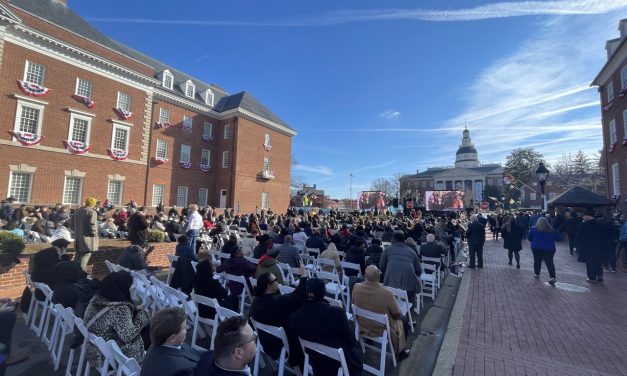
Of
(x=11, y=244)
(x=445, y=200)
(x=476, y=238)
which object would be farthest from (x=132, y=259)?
(x=445, y=200)

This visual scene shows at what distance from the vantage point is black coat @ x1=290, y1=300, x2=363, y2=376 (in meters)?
2.77

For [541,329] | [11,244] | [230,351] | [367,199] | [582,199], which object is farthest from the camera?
[367,199]

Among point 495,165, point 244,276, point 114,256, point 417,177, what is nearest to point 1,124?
point 114,256

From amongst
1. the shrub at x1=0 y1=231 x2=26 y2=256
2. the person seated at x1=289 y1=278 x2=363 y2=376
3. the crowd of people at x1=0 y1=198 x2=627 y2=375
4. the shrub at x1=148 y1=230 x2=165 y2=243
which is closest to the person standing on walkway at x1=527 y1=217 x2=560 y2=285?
the crowd of people at x1=0 y1=198 x2=627 y2=375

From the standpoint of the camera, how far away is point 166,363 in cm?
201

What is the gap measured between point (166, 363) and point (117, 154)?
2232 centimetres

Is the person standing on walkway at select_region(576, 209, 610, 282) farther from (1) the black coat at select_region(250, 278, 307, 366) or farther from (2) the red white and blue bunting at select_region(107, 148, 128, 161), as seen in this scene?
(2) the red white and blue bunting at select_region(107, 148, 128, 161)

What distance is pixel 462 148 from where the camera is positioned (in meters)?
103

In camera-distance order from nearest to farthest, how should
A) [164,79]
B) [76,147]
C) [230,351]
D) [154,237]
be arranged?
1. [230,351]
2. [154,237]
3. [76,147]
4. [164,79]

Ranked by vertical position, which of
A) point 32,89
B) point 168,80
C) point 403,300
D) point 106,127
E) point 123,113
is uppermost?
point 168,80

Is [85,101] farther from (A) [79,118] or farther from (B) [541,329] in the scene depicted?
(B) [541,329]

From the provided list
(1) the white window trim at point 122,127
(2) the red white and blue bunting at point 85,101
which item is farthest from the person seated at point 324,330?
(1) the white window trim at point 122,127

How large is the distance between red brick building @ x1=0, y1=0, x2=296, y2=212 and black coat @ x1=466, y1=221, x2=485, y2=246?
827 inches

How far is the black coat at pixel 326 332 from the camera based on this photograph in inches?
109
